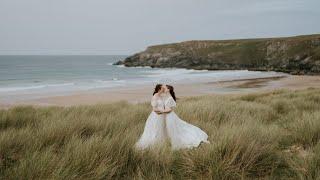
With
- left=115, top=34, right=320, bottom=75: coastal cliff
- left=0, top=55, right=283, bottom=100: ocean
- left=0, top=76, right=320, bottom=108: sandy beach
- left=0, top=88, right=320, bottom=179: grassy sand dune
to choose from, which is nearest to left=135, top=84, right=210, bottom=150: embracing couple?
left=0, top=88, right=320, bottom=179: grassy sand dune

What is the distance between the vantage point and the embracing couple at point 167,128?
6469mm

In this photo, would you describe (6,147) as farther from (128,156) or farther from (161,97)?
(161,97)

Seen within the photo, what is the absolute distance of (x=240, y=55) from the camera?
86.5 meters

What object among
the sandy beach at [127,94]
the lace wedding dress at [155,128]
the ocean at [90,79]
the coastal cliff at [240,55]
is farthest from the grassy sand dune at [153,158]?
the coastal cliff at [240,55]

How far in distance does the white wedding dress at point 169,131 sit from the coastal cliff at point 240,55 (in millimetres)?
57398

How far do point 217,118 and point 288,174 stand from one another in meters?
4.21

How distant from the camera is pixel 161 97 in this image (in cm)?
704

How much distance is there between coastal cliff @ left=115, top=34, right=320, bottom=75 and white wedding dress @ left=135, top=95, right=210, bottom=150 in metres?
57.4

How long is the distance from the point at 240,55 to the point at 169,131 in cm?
8218

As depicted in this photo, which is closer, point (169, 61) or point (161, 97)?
point (161, 97)

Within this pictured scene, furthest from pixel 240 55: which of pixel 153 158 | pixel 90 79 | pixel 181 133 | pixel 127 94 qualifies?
pixel 153 158

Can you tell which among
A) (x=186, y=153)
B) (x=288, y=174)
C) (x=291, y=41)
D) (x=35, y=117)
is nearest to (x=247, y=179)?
(x=288, y=174)

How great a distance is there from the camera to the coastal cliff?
71231 mm

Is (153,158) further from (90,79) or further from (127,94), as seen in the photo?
(90,79)
